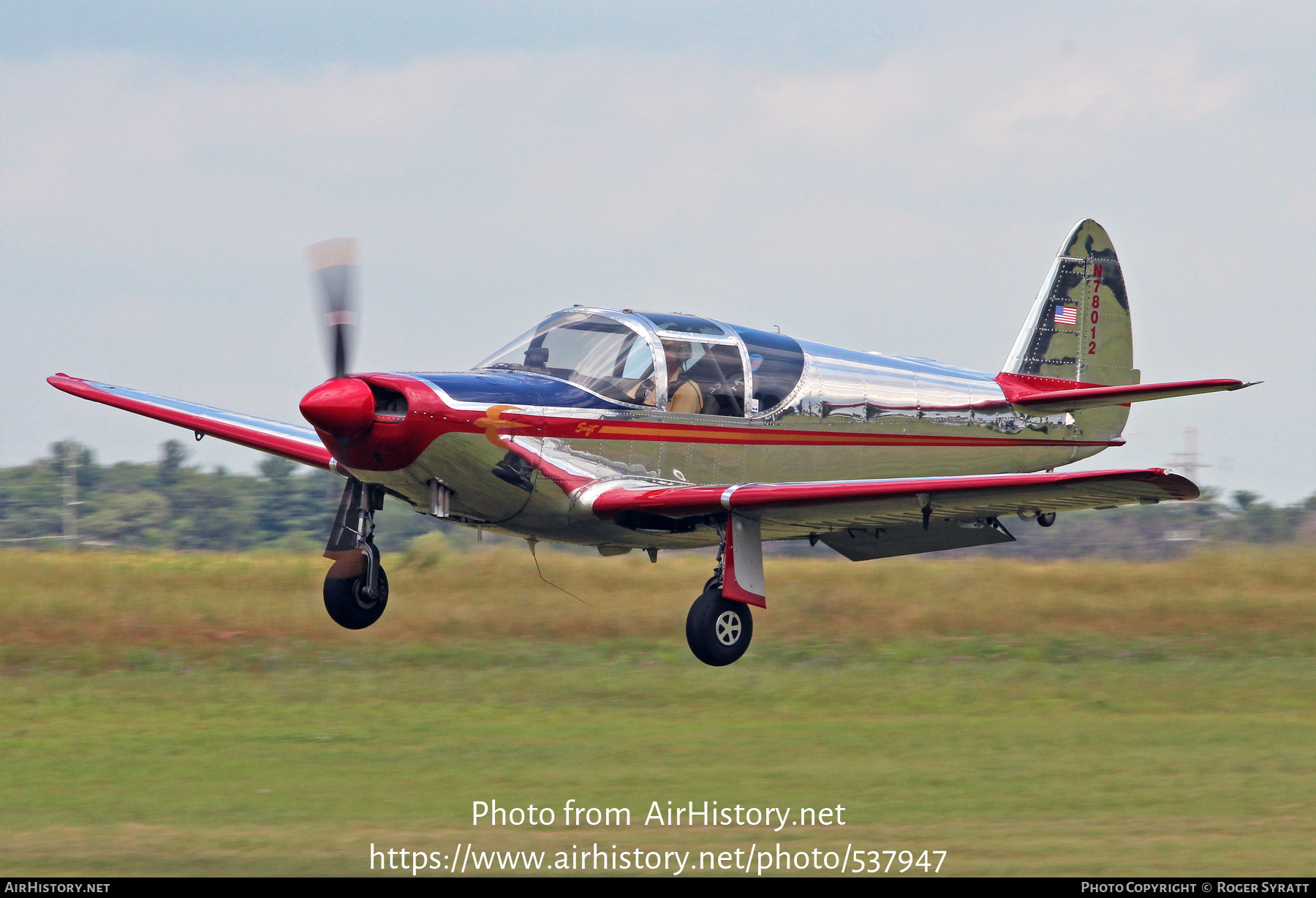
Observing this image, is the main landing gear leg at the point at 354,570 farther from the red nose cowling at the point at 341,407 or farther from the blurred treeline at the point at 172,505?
the blurred treeline at the point at 172,505

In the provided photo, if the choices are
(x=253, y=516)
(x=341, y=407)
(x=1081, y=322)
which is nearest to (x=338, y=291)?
(x=341, y=407)

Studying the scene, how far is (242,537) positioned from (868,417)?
54.9ft

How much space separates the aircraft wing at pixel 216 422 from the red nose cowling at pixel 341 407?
7.62ft

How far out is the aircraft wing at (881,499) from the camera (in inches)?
Result: 373

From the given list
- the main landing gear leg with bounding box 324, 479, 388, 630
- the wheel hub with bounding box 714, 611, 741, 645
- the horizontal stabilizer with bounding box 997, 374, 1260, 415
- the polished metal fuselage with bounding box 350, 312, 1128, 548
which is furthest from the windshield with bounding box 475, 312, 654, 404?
the horizontal stabilizer with bounding box 997, 374, 1260, 415

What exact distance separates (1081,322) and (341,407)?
872 centimetres

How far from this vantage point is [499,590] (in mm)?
17250

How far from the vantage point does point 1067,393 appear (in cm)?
1355

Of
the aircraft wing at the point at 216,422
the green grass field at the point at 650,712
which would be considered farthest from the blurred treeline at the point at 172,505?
the aircraft wing at the point at 216,422

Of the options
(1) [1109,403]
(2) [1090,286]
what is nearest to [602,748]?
(1) [1109,403]

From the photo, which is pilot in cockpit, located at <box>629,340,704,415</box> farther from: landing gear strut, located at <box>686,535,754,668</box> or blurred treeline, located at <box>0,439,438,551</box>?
blurred treeline, located at <box>0,439,438,551</box>

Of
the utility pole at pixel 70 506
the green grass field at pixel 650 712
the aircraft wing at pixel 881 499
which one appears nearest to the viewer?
the green grass field at pixel 650 712

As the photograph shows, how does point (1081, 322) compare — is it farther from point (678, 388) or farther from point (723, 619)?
point (723, 619)

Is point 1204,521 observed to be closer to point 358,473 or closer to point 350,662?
point 350,662
